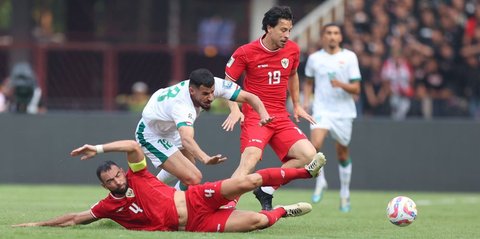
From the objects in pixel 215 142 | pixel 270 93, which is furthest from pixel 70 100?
pixel 270 93

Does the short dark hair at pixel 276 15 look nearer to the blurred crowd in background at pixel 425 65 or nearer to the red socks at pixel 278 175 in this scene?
the red socks at pixel 278 175

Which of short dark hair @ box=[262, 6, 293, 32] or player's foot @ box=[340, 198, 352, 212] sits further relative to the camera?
player's foot @ box=[340, 198, 352, 212]

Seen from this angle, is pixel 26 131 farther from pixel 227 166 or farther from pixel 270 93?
pixel 270 93

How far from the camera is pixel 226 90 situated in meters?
13.4

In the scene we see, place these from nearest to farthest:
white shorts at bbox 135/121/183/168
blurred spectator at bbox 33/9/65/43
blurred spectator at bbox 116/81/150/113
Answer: white shorts at bbox 135/121/183/168, blurred spectator at bbox 116/81/150/113, blurred spectator at bbox 33/9/65/43

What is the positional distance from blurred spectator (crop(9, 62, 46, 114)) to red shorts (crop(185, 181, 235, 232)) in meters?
12.2

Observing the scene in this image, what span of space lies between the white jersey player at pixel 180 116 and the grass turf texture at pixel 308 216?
100 cm

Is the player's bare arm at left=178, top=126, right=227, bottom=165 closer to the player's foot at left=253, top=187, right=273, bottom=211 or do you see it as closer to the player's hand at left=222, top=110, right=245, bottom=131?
the player's hand at left=222, top=110, right=245, bottom=131

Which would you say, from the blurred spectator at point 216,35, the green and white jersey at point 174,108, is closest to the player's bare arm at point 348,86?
the green and white jersey at point 174,108

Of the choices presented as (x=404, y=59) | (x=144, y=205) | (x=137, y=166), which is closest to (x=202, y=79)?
(x=137, y=166)

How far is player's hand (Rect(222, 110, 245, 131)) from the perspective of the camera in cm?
1364

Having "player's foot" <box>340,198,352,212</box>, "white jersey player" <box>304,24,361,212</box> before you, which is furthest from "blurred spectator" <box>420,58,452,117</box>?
"player's foot" <box>340,198,352,212</box>

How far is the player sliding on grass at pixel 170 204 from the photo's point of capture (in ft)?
40.4

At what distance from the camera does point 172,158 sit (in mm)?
13617
